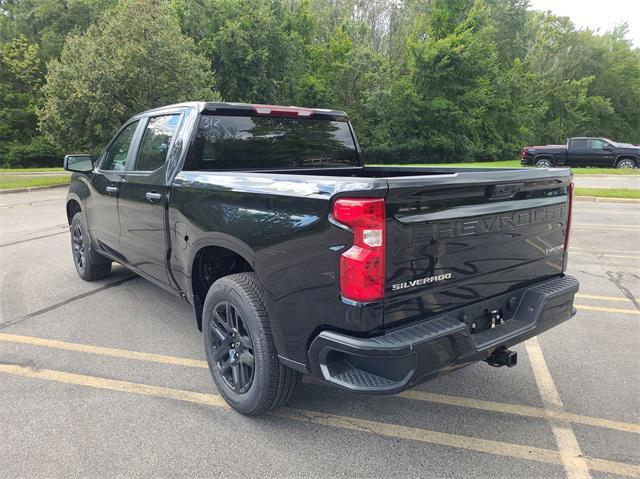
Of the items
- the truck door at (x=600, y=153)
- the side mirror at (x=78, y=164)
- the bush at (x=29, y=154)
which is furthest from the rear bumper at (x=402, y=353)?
the bush at (x=29, y=154)

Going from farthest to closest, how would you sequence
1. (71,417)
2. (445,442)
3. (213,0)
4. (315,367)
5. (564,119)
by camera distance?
(564,119) < (213,0) < (71,417) < (445,442) < (315,367)

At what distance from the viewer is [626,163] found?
2478 centimetres

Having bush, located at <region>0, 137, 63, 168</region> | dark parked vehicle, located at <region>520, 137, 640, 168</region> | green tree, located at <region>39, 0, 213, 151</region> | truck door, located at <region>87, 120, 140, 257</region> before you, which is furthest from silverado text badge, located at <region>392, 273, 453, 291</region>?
bush, located at <region>0, 137, 63, 168</region>

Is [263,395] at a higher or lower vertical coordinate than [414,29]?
lower

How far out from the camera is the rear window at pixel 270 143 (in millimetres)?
3578

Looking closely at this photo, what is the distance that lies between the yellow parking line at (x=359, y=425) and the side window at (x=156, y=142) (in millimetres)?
1714

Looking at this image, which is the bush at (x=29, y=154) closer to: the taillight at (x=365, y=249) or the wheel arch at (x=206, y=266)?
the wheel arch at (x=206, y=266)

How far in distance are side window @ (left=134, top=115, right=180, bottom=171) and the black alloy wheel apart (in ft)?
4.83

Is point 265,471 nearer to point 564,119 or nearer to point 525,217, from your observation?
point 525,217

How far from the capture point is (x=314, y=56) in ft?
122

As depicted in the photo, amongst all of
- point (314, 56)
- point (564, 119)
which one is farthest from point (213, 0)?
point (564, 119)

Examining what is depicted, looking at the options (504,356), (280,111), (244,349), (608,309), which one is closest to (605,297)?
(608,309)

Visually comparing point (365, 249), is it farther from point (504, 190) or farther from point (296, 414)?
point (296, 414)

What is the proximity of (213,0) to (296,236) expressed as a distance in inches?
1319
